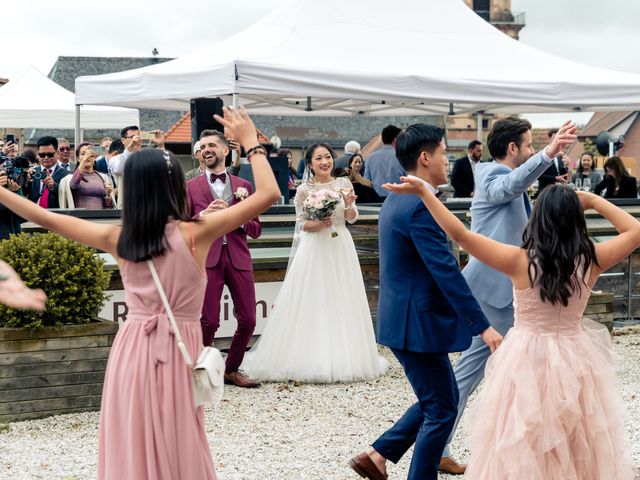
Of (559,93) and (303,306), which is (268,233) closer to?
(303,306)

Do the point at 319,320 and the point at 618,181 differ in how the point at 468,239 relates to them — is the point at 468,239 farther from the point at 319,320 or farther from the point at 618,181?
the point at 618,181

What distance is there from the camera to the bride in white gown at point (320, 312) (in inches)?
347

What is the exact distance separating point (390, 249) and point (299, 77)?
6017mm

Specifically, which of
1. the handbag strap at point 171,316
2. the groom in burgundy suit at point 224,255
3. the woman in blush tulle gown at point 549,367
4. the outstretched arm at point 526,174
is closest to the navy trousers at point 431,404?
the woman in blush tulle gown at point 549,367

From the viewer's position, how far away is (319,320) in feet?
29.2

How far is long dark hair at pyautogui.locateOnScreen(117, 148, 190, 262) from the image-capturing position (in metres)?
3.89

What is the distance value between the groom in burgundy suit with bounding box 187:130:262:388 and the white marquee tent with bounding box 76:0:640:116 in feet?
7.95

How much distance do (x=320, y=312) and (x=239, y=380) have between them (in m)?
0.95

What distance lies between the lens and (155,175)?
3893 mm

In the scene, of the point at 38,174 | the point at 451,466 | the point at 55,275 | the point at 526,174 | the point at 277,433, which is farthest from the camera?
the point at 38,174

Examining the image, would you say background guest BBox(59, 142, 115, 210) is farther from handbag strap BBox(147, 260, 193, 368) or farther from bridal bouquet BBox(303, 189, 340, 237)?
handbag strap BBox(147, 260, 193, 368)

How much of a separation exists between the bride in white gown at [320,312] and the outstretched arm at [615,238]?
14.0 ft

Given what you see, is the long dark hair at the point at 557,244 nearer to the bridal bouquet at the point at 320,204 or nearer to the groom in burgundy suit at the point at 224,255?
the groom in burgundy suit at the point at 224,255

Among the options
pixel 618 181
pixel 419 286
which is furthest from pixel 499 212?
pixel 618 181
